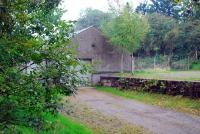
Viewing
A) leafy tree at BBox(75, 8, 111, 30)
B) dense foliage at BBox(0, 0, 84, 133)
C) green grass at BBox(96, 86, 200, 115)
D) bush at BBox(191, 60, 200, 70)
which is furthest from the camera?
leafy tree at BBox(75, 8, 111, 30)

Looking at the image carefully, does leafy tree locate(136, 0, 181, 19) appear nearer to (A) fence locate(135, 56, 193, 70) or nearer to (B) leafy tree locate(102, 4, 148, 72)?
(A) fence locate(135, 56, 193, 70)

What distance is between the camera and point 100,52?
3300 cm

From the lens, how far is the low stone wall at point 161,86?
58.2 ft

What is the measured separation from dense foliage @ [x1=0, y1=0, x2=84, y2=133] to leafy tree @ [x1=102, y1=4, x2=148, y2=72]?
25818 millimetres

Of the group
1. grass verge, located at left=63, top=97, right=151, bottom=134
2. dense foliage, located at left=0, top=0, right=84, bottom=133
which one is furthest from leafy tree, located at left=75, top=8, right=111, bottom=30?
dense foliage, located at left=0, top=0, right=84, bottom=133

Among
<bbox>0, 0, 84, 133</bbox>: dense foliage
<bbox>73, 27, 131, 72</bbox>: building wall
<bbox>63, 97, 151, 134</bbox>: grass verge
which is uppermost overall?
<bbox>73, 27, 131, 72</bbox>: building wall

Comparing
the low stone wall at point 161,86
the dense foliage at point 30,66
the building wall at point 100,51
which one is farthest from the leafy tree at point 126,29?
the dense foliage at point 30,66

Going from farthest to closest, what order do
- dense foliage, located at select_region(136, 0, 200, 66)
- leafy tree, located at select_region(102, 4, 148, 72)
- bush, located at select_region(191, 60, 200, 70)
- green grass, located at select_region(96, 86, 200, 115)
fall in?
dense foliage, located at select_region(136, 0, 200, 66) < bush, located at select_region(191, 60, 200, 70) < leafy tree, located at select_region(102, 4, 148, 72) < green grass, located at select_region(96, 86, 200, 115)

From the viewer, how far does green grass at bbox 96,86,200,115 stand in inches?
620

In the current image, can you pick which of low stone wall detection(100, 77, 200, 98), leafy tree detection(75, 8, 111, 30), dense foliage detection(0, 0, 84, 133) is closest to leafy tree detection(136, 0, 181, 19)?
leafy tree detection(75, 8, 111, 30)

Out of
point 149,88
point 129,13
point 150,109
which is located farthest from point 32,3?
point 129,13

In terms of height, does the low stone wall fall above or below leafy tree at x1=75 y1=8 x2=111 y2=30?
below

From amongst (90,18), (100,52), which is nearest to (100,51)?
(100,52)

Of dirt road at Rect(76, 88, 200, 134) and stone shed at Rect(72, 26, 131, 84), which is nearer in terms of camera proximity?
dirt road at Rect(76, 88, 200, 134)
